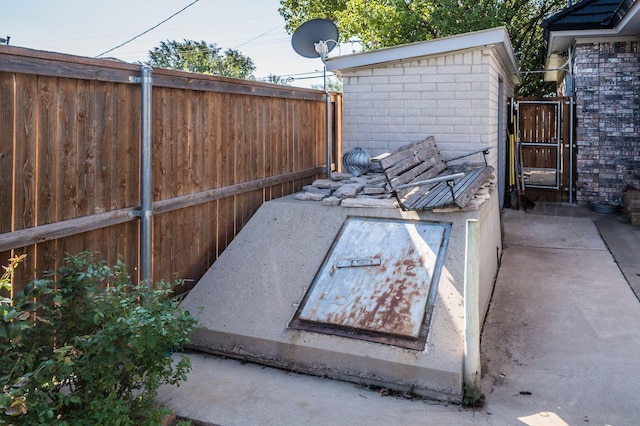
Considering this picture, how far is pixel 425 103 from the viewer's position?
21.3 ft

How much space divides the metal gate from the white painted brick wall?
3250mm

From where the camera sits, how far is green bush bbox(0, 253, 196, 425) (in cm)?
220

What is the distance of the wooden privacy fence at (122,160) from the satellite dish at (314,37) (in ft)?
6.61

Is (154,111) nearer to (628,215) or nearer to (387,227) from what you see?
(387,227)

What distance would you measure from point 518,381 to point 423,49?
4.15 m

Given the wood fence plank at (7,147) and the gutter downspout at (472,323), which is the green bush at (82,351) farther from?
the gutter downspout at (472,323)

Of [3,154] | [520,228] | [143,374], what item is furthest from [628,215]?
[3,154]

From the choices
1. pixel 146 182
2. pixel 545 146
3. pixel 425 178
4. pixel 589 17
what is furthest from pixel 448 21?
pixel 146 182

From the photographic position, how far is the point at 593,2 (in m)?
9.14

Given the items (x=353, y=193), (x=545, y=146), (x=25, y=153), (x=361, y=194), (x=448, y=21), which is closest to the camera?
(x=25, y=153)

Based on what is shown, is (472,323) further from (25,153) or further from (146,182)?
(25,153)

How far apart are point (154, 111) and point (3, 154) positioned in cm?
129

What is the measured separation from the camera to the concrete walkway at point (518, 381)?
304cm

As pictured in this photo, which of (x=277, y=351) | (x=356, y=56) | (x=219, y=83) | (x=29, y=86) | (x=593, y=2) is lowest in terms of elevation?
(x=277, y=351)
